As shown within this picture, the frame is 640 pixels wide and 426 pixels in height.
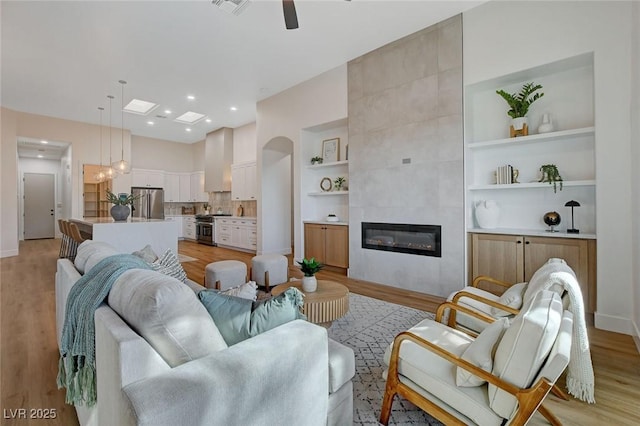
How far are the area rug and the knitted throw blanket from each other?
53.0 inches

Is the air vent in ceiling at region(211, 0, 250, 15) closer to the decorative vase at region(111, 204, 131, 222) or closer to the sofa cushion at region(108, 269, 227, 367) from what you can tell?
the sofa cushion at region(108, 269, 227, 367)

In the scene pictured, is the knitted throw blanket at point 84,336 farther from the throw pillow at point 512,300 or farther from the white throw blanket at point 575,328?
the throw pillow at point 512,300

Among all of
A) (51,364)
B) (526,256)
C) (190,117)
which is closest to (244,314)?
(51,364)

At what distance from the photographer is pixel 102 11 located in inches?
132

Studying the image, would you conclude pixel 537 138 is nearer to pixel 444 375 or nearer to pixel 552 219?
pixel 552 219

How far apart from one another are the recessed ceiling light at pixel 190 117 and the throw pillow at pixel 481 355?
7.51 metres

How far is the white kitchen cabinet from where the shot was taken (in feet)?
28.2

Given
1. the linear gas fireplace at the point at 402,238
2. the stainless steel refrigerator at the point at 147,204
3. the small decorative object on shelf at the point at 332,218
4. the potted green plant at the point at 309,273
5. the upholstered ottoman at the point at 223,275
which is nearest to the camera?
the potted green plant at the point at 309,273

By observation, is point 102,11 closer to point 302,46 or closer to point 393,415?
point 302,46

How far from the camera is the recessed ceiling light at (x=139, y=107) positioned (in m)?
6.37

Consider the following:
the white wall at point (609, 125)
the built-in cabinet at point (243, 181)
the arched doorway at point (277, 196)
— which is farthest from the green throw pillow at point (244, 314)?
the built-in cabinet at point (243, 181)

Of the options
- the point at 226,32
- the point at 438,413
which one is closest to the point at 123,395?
the point at 438,413

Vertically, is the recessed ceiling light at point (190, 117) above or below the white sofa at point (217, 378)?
above

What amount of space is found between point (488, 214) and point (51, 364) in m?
4.52
